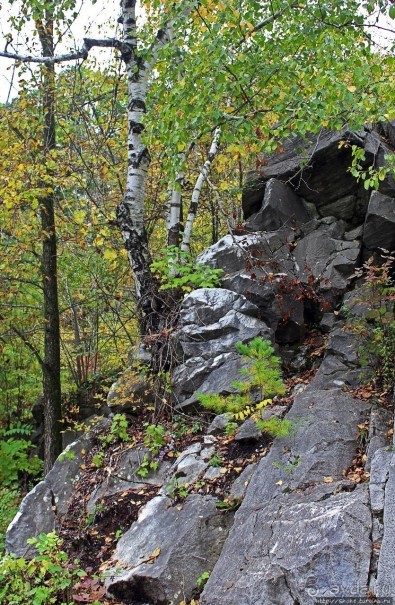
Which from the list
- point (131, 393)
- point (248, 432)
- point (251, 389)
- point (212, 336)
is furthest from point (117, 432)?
point (248, 432)

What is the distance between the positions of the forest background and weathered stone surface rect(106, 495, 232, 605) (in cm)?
251

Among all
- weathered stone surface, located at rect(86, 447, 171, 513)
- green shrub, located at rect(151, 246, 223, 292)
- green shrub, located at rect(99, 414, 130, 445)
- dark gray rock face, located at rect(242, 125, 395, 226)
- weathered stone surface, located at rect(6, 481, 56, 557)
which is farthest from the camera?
dark gray rock face, located at rect(242, 125, 395, 226)

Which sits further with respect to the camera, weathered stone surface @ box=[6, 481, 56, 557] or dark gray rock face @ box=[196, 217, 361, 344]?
dark gray rock face @ box=[196, 217, 361, 344]

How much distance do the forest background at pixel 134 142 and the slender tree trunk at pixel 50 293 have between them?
31mm

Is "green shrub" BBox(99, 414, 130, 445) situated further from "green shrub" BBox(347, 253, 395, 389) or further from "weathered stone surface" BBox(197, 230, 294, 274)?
"green shrub" BBox(347, 253, 395, 389)

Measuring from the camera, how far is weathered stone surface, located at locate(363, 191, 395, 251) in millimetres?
7301

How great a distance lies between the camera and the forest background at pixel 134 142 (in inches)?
224

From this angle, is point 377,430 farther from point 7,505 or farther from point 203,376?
point 7,505

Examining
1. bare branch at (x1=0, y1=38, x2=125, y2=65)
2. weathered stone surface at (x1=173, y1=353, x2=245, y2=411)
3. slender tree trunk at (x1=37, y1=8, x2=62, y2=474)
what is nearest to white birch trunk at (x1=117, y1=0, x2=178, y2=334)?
bare branch at (x1=0, y1=38, x2=125, y2=65)

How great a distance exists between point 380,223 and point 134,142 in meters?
3.98

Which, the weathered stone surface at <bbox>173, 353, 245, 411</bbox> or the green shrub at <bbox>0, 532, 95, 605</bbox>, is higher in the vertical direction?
the weathered stone surface at <bbox>173, 353, 245, 411</bbox>

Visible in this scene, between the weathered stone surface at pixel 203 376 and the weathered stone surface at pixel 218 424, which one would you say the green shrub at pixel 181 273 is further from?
the weathered stone surface at pixel 218 424

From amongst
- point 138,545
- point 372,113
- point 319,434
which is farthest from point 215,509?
point 372,113

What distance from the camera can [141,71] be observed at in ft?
25.6
